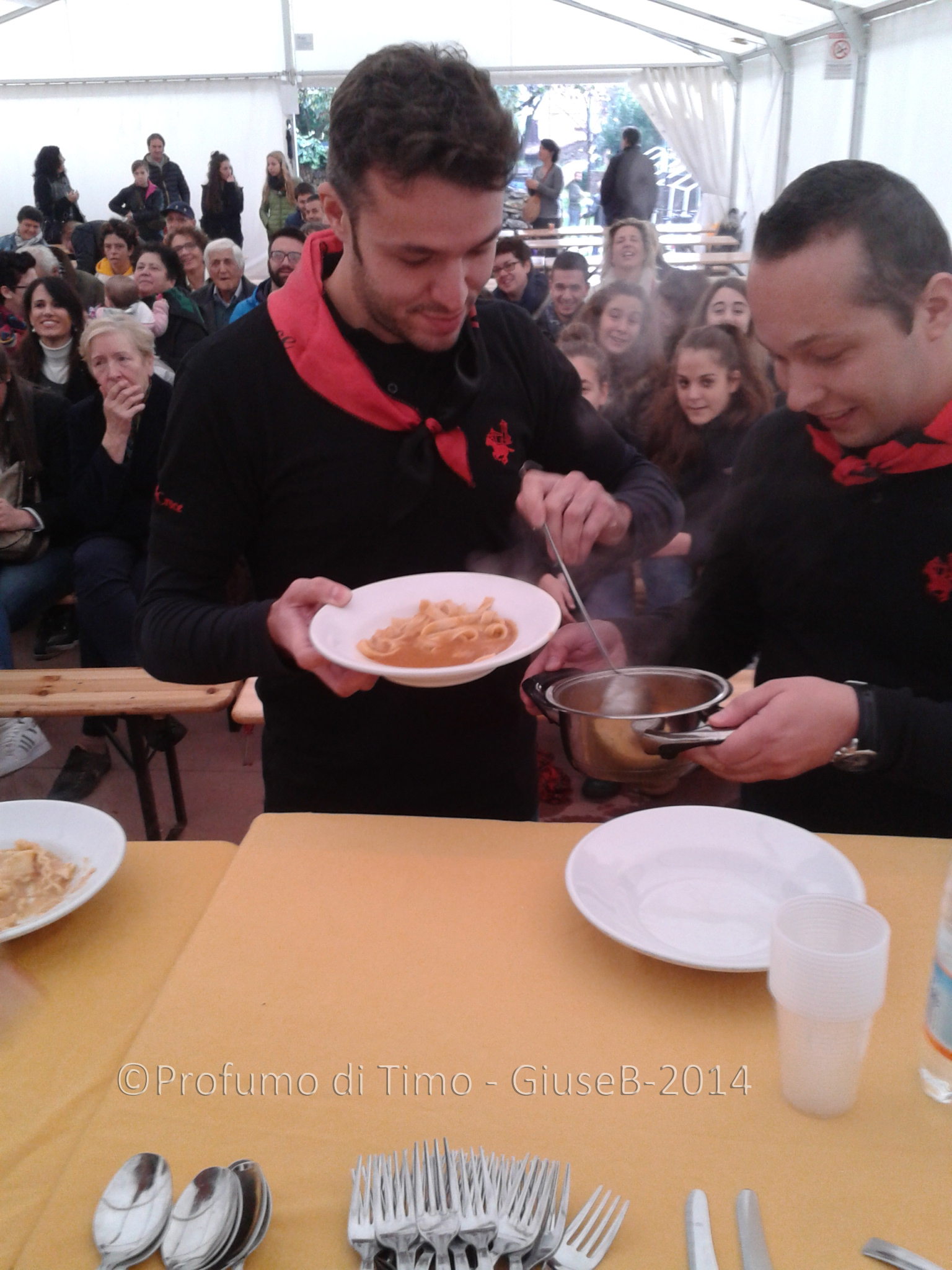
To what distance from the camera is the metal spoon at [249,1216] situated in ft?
2.49

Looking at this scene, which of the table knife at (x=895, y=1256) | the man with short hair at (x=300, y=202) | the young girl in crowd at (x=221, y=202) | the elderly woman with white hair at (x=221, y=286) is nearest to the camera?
the table knife at (x=895, y=1256)

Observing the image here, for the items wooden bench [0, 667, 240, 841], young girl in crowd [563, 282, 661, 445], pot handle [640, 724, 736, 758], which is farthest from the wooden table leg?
young girl in crowd [563, 282, 661, 445]

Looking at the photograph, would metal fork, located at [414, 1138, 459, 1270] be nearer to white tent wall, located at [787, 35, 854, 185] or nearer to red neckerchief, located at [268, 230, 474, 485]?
red neckerchief, located at [268, 230, 474, 485]

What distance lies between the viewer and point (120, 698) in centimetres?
290

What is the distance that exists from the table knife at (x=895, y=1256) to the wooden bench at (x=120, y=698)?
2.34m

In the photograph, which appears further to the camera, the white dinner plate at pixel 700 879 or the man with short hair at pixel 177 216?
the man with short hair at pixel 177 216

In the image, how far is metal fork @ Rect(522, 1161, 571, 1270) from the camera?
0.76 meters

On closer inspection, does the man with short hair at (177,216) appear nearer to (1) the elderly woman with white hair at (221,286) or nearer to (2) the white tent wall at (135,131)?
(2) the white tent wall at (135,131)

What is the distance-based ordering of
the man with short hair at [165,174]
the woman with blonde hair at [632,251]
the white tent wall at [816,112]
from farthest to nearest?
the man with short hair at [165,174] < the white tent wall at [816,112] < the woman with blonde hair at [632,251]

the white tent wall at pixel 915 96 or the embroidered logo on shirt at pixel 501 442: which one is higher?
the white tent wall at pixel 915 96

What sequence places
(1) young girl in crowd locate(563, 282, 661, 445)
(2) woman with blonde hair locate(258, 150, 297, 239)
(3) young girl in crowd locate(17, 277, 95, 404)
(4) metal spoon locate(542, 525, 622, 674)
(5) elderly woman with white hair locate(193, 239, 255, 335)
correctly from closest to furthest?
(4) metal spoon locate(542, 525, 622, 674)
(1) young girl in crowd locate(563, 282, 661, 445)
(3) young girl in crowd locate(17, 277, 95, 404)
(5) elderly woman with white hair locate(193, 239, 255, 335)
(2) woman with blonde hair locate(258, 150, 297, 239)

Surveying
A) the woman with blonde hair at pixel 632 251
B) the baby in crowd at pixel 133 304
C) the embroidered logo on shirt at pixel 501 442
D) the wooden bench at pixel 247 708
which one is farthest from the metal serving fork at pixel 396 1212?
the baby in crowd at pixel 133 304

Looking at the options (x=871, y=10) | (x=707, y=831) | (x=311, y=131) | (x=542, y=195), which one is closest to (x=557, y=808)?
(x=707, y=831)

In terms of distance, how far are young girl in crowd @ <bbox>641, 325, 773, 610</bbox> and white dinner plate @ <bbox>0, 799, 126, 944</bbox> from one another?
A: 2364mm
